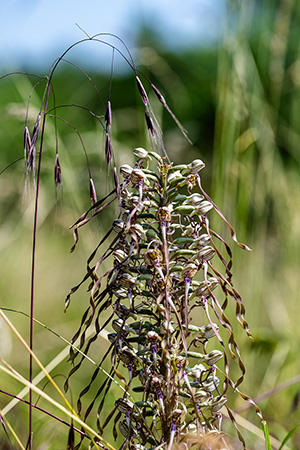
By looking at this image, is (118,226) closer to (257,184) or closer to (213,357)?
(213,357)

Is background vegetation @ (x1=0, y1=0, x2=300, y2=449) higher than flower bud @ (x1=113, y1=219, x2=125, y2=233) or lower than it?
lower

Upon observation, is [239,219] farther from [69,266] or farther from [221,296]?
[69,266]

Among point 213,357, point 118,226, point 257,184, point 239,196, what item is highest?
point 118,226

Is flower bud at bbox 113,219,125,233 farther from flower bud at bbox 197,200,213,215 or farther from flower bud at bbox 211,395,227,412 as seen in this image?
flower bud at bbox 211,395,227,412

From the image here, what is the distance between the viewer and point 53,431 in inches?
47.5

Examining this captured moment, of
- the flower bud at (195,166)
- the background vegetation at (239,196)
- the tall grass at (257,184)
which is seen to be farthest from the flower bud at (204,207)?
the tall grass at (257,184)

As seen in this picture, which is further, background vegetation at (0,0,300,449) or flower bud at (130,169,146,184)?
background vegetation at (0,0,300,449)

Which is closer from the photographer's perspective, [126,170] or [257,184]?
[126,170]

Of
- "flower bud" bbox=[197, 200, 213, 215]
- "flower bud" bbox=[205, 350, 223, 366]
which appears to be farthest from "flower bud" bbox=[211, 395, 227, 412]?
"flower bud" bbox=[197, 200, 213, 215]

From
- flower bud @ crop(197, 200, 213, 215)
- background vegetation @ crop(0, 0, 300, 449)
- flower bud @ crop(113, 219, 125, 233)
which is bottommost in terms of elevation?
background vegetation @ crop(0, 0, 300, 449)

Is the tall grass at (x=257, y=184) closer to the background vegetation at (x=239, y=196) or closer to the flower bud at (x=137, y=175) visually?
the background vegetation at (x=239, y=196)

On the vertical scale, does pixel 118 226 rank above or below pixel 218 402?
above

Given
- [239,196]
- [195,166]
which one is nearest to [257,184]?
[239,196]

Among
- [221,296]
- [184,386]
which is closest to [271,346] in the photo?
[221,296]
